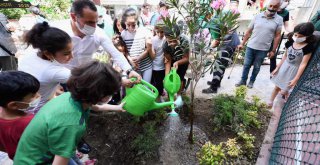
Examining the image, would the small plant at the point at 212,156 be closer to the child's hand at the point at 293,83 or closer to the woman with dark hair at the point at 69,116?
the woman with dark hair at the point at 69,116

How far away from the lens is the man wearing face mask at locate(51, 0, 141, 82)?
6.63 feet

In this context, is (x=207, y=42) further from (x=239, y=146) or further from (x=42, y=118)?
(x=42, y=118)

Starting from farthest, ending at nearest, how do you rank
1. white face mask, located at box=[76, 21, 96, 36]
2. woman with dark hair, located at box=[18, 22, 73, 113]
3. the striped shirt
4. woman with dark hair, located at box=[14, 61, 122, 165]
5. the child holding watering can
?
the striped shirt < the child holding watering can < white face mask, located at box=[76, 21, 96, 36] < woman with dark hair, located at box=[18, 22, 73, 113] < woman with dark hair, located at box=[14, 61, 122, 165]

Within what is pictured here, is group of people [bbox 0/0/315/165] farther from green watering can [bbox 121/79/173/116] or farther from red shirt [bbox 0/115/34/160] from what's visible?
green watering can [bbox 121/79/173/116]

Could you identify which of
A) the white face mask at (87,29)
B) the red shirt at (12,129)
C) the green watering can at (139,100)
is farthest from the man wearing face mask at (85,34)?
the red shirt at (12,129)

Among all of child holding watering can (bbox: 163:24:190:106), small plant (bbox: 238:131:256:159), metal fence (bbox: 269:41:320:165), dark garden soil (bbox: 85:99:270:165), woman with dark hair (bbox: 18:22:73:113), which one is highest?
woman with dark hair (bbox: 18:22:73:113)

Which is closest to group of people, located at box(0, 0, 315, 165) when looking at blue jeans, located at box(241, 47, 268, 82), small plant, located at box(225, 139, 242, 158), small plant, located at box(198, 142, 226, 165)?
blue jeans, located at box(241, 47, 268, 82)

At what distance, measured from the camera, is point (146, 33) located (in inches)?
116

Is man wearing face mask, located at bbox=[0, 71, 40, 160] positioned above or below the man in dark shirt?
above

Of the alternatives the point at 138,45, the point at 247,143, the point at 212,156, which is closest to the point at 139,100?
the point at 212,156

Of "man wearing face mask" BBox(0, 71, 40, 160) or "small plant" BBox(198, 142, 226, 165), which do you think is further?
"small plant" BBox(198, 142, 226, 165)

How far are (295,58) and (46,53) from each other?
3.25 m

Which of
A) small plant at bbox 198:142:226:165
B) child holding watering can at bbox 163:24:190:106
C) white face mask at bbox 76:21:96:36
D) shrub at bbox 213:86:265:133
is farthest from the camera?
shrub at bbox 213:86:265:133

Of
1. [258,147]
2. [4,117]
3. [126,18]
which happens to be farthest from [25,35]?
[258,147]
